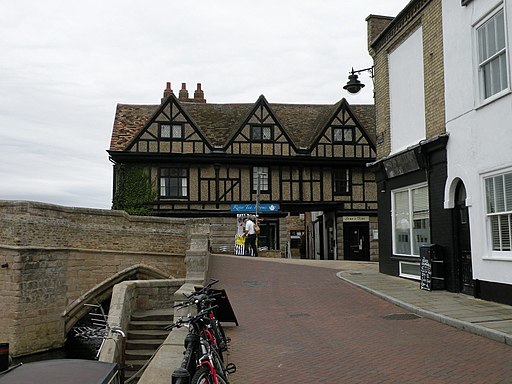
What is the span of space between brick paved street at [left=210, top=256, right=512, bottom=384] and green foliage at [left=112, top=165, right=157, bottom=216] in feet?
57.0

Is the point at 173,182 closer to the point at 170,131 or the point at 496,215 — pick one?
the point at 170,131

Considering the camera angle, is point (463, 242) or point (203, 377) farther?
point (463, 242)

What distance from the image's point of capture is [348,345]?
315 inches

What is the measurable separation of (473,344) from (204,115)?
28094mm

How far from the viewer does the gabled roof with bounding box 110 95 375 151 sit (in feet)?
104

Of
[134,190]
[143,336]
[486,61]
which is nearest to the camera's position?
[486,61]

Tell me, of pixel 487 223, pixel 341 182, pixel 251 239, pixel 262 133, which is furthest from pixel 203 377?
pixel 341 182

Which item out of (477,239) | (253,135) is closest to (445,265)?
(477,239)

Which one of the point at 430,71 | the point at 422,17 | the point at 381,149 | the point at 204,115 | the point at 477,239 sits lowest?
the point at 477,239

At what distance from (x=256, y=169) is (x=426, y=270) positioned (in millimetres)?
19457

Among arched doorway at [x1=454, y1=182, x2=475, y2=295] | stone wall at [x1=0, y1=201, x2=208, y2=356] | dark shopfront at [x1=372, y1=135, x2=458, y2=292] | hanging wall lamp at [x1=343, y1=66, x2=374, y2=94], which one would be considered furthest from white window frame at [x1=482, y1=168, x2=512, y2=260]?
stone wall at [x1=0, y1=201, x2=208, y2=356]

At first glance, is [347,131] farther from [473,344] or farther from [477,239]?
[473,344]

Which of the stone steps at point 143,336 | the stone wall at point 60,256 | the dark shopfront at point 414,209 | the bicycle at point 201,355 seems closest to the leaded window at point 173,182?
the stone wall at point 60,256

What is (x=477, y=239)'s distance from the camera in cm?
1147
